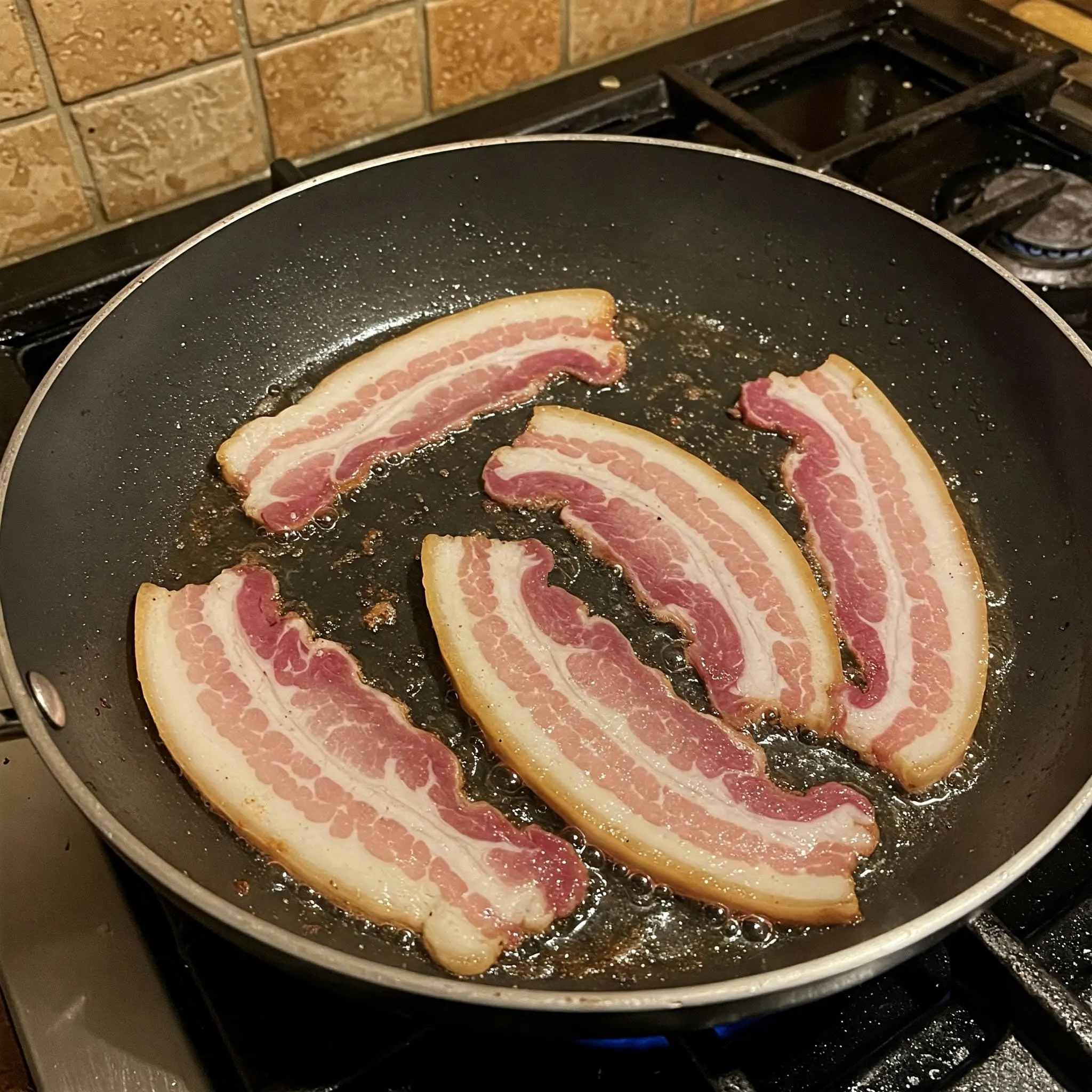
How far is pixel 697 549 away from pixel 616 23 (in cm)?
87

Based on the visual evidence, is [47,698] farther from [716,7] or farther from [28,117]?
[716,7]

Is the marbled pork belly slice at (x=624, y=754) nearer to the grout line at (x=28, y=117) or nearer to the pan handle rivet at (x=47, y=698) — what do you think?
the pan handle rivet at (x=47, y=698)

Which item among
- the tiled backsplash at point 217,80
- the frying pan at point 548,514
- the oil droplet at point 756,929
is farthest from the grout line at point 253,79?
the oil droplet at point 756,929

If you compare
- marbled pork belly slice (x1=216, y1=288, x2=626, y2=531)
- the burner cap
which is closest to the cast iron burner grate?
marbled pork belly slice (x1=216, y1=288, x2=626, y2=531)

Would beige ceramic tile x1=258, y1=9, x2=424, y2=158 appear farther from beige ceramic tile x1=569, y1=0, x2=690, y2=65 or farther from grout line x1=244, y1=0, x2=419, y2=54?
beige ceramic tile x1=569, y1=0, x2=690, y2=65

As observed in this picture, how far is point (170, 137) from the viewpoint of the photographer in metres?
1.31

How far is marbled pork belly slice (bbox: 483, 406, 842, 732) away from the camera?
104 cm

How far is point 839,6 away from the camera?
1.64m

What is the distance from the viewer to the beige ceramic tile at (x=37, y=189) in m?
1.22

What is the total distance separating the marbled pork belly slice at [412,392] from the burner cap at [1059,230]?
51cm

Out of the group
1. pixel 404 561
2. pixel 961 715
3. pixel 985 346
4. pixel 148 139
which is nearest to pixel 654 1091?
pixel 961 715

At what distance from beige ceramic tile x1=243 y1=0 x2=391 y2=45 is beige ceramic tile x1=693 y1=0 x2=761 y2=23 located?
0.54 m

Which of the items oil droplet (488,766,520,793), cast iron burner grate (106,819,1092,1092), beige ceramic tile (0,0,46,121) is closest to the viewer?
cast iron burner grate (106,819,1092,1092)

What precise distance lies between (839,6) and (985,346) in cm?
75
